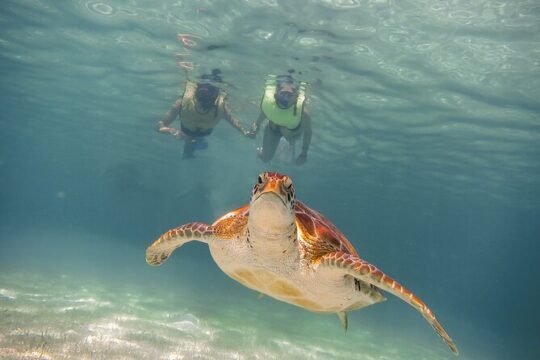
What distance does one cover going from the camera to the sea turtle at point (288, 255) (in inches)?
130

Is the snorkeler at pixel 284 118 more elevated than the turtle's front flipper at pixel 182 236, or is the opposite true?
the snorkeler at pixel 284 118

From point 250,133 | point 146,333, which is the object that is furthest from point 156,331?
point 250,133

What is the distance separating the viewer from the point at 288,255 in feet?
12.8

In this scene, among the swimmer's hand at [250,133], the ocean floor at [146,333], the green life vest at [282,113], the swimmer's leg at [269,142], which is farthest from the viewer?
the swimmer's leg at [269,142]

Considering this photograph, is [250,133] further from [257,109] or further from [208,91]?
[257,109]

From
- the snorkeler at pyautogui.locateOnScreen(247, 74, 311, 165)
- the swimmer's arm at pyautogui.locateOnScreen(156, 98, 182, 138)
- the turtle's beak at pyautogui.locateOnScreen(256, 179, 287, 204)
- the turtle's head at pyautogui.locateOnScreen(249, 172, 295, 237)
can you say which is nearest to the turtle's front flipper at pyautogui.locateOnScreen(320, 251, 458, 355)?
the turtle's head at pyautogui.locateOnScreen(249, 172, 295, 237)

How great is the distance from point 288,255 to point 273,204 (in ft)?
3.07

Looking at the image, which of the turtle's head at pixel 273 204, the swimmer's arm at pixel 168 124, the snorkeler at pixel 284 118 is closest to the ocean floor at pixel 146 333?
the turtle's head at pixel 273 204

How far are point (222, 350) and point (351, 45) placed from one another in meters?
10.5

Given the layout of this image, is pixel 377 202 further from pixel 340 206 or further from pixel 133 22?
pixel 133 22

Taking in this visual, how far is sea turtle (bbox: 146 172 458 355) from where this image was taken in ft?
10.8

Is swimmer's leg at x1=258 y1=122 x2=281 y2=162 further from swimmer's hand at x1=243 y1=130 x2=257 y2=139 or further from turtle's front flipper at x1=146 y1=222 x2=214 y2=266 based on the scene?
turtle's front flipper at x1=146 y1=222 x2=214 y2=266

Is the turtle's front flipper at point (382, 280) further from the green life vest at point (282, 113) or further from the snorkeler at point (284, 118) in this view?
the green life vest at point (282, 113)

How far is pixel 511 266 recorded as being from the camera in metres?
105
